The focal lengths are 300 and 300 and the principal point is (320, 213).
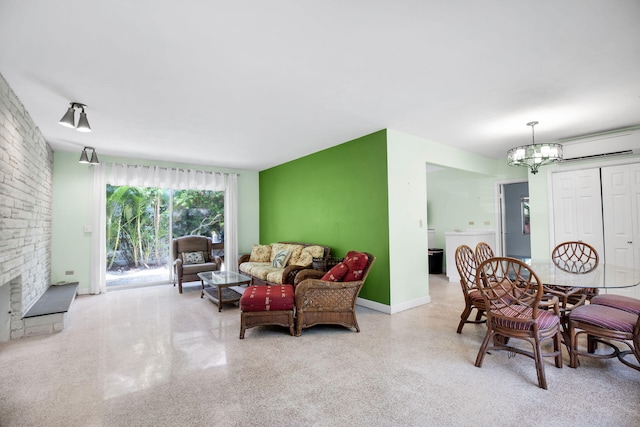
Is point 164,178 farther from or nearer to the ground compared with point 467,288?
farther from the ground

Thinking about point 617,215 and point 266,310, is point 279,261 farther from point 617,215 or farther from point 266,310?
point 617,215

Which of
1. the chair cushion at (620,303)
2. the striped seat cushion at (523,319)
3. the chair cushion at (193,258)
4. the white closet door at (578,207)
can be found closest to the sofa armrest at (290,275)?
the chair cushion at (193,258)

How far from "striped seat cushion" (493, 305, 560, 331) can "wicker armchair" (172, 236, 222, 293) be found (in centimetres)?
478

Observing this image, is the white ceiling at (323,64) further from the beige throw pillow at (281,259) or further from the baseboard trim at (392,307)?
the baseboard trim at (392,307)

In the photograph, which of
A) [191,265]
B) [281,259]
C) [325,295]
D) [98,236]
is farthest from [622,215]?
[98,236]

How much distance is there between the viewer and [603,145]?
14.6ft

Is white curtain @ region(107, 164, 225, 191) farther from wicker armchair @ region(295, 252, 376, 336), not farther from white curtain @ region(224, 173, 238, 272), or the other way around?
wicker armchair @ region(295, 252, 376, 336)

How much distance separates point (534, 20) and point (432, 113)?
63.5 inches

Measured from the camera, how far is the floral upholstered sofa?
442cm

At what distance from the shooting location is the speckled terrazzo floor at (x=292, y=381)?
1895mm

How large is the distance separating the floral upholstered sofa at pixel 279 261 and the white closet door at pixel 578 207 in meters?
3.95

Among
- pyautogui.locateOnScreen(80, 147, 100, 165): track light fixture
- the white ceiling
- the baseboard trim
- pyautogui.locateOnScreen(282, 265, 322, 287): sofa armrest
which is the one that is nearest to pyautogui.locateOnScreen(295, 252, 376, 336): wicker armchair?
the baseboard trim

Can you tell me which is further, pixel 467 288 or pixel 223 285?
pixel 223 285

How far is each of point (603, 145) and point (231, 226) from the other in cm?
669
